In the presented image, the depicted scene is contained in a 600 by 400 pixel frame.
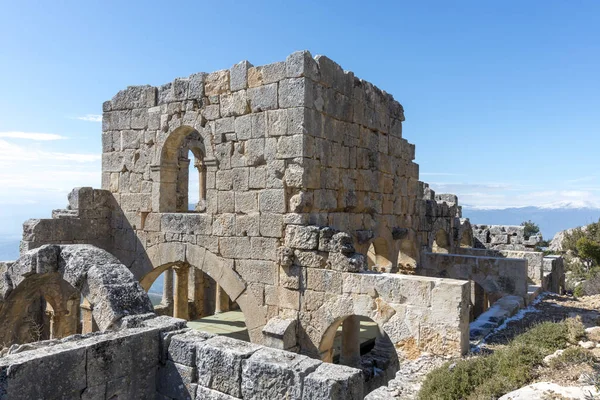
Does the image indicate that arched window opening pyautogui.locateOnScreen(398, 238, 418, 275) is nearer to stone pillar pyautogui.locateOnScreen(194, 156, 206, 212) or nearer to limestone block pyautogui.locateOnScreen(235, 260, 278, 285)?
limestone block pyautogui.locateOnScreen(235, 260, 278, 285)

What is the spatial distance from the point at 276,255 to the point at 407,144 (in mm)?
5381

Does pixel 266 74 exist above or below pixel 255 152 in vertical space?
above

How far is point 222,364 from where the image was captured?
3547mm

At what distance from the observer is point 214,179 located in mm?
7867

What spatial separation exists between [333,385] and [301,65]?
5.04 m

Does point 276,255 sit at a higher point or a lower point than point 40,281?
higher

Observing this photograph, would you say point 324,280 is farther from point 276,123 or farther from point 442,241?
point 442,241

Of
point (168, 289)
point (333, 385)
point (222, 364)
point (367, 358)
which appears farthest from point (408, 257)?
point (333, 385)

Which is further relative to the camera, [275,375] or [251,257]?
[251,257]

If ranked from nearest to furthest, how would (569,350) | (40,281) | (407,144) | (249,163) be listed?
(569,350), (40,281), (249,163), (407,144)

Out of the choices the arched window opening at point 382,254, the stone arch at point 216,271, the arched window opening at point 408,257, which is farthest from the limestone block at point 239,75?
the arched window opening at point 408,257

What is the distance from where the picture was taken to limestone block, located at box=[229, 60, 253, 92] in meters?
7.53

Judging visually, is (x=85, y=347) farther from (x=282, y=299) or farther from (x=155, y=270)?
(x=155, y=270)

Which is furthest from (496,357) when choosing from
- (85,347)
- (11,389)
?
(11,389)
